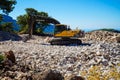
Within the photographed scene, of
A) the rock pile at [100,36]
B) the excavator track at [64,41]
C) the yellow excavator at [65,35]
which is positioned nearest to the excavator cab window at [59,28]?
the yellow excavator at [65,35]

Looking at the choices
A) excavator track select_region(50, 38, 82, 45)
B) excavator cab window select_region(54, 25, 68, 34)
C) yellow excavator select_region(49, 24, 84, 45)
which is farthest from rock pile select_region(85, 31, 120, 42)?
excavator track select_region(50, 38, 82, 45)

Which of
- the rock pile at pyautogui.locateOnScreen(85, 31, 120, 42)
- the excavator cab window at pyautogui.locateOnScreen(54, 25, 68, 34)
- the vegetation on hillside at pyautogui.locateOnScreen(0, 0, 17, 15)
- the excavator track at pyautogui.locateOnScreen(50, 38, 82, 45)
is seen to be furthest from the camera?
the vegetation on hillside at pyautogui.locateOnScreen(0, 0, 17, 15)

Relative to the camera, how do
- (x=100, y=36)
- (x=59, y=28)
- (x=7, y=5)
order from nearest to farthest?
1. (x=59, y=28)
2. (x=100, y=36)
3. (x=7, y=5)

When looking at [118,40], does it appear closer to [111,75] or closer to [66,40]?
[66,40]

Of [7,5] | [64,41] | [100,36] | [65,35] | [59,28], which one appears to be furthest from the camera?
[7,5]

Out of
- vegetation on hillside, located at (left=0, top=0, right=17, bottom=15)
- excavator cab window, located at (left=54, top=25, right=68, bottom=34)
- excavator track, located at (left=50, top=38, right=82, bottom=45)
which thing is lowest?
excavator track, located at (left=50, top=38, right=82, bottom=45)

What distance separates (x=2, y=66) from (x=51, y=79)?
157 inches

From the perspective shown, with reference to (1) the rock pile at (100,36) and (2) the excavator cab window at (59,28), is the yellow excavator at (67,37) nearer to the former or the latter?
(2) the excavator cab window at (59,28)

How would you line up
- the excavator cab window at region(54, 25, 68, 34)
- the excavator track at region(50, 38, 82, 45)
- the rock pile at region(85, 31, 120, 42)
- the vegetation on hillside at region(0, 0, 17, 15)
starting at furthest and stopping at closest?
the vegetation on hillside at region(0, 0, 17, 15) → the rock pile at region(85, 31, 120, 42) → the excavator cab window at region(54, 25, 68, 34) → the excavator track at region(50, 38, 82, 45)

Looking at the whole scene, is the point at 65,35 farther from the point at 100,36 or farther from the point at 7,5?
the point at 7,5

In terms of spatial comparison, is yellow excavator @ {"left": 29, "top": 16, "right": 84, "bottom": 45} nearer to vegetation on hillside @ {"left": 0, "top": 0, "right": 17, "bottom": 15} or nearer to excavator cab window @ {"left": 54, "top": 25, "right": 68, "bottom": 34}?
excavator cab window @ {"left": 54, "top": 25, "right": 68, "bottom": 34}

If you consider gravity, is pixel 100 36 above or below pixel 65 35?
below

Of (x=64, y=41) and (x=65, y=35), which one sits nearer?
(x=64, y=41)

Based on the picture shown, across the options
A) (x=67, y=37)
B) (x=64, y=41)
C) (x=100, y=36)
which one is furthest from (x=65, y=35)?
(x=100, y=36)
